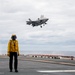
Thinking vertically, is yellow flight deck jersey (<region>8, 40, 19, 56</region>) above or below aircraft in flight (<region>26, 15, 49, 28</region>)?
below

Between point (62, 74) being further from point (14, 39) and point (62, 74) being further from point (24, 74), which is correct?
point (14, 39)

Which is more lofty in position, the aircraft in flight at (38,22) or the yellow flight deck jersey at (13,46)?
the aircraft in flight at (38,22)

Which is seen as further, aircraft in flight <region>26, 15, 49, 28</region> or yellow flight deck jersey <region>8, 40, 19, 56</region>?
aircraft in flight <region>26, 15, 49, 28</region>

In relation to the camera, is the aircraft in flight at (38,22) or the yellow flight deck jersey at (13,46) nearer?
the yellow flight deck jersey at (13,46)

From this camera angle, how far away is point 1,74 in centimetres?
1653

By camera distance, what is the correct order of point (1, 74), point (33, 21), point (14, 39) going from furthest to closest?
point (33, 21)
point (14, 39)
point (1, 74)

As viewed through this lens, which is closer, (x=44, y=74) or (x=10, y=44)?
(x=44, y=74)

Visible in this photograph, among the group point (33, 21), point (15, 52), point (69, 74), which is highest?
point (33, 21)

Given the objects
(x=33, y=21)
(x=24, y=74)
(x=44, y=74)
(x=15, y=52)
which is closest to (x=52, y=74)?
(x=44, y=74)

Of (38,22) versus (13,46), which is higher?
(38,22)

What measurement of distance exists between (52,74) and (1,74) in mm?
2808

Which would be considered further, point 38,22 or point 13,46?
point 38,22

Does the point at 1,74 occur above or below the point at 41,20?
below

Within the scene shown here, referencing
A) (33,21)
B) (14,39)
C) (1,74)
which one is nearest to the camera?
(1,74)
